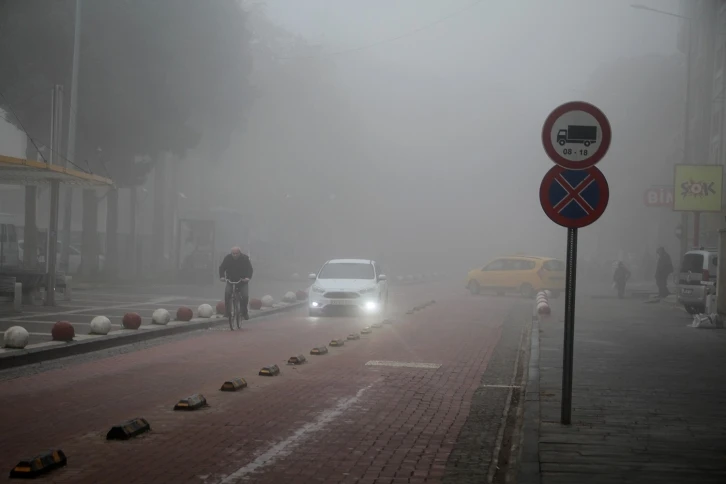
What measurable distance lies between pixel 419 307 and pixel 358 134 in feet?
156

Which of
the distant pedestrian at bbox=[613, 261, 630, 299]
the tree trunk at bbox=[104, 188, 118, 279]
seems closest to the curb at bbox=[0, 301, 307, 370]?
the tree trunk at bbox=[104, 188, 118, 279]

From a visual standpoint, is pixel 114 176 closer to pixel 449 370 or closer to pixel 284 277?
pixel 284 277

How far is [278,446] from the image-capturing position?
302 inches

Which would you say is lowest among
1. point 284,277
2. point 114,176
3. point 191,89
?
point 284,277

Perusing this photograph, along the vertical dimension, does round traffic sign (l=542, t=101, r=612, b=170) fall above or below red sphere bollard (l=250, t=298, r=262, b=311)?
above

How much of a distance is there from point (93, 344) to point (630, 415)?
9.35m

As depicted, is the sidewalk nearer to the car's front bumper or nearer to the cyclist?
the cyclist

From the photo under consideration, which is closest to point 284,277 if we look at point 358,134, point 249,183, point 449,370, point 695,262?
point 249,183

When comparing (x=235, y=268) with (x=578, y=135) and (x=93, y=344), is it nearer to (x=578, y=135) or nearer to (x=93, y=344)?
(x=93, y=344)

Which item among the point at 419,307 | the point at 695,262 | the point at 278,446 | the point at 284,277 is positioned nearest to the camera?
the point at 278,446

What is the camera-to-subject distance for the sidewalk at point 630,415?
266 inches

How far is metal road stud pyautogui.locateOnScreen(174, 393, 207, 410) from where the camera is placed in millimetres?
9375

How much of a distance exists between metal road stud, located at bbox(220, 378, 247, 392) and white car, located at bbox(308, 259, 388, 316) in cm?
1355

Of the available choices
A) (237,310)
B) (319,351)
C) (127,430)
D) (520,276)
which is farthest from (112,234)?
(127,430)
